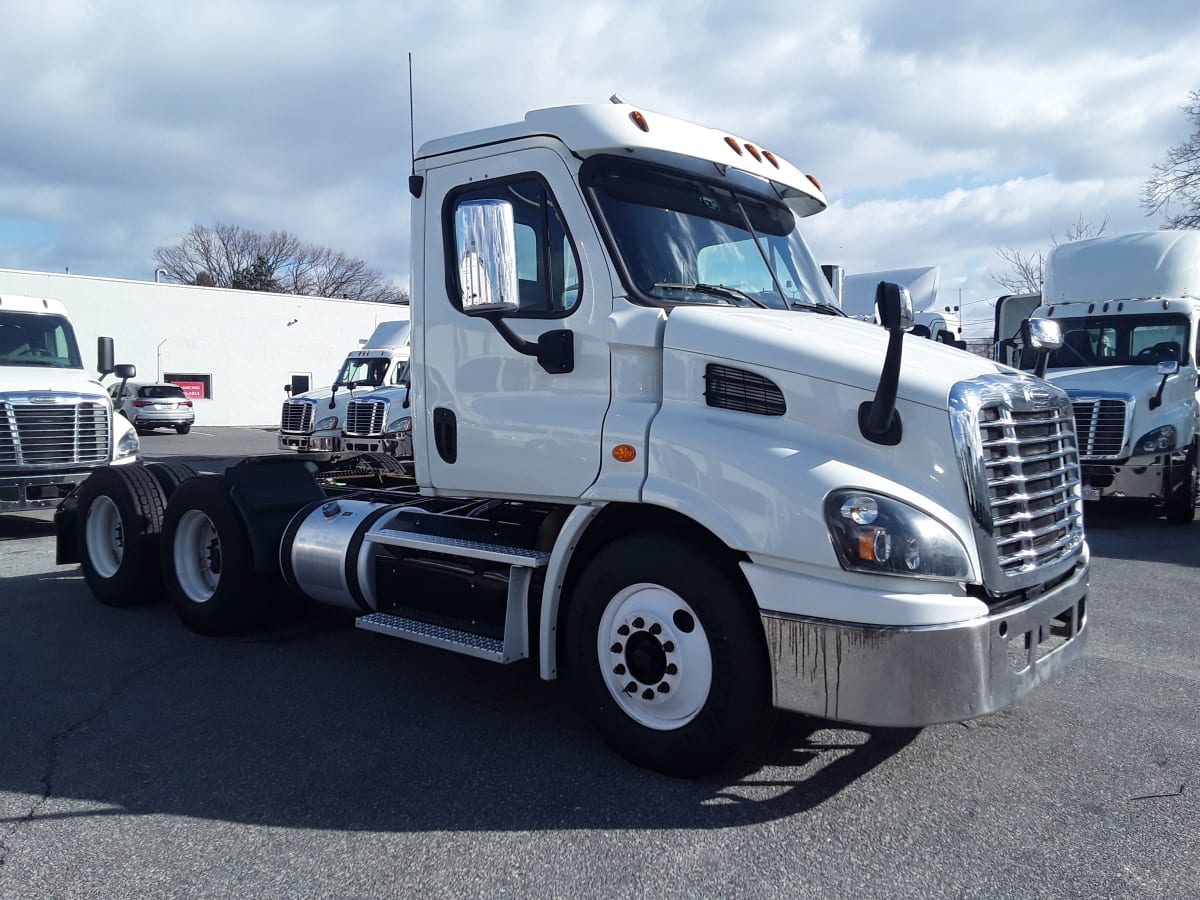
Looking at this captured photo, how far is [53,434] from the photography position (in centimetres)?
1086

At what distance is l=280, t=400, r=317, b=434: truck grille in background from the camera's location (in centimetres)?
2031

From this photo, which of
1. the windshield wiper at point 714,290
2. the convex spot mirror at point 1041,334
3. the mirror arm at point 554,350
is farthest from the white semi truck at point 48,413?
the convex spot mirror at point 1041,334

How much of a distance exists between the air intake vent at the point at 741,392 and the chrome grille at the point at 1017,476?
0.69 metres

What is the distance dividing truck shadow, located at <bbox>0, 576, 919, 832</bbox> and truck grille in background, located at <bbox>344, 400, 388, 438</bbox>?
40.4 feet

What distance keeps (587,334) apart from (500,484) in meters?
0.89

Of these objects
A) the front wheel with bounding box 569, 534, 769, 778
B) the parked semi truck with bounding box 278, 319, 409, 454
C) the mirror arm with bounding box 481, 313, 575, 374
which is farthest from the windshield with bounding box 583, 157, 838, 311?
the parked semi truck with bounding box 278, 319, 409, 454

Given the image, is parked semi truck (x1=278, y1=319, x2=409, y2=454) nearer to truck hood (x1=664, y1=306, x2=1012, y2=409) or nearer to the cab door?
the cab door

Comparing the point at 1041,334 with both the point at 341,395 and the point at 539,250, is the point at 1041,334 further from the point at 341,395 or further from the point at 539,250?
the point at 341,395

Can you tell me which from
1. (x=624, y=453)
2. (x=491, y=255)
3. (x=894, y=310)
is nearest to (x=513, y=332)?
(x=491, y=255)

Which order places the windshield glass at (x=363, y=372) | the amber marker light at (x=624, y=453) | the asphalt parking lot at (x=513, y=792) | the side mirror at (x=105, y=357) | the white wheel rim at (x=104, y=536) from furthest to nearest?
1. the windshield glass at (x=363, y=372)
2. the side mirror at (x=105, y=357)
3. the white wheel rim at (x=104, y=536)
4. the amber marker light at (x=624, y=453)
5. the asphalt parking lot at (x=513, y=792)

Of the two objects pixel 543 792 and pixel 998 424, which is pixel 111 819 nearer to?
pixel 543 792

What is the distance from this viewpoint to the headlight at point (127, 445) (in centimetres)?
1162

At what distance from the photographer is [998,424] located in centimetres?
379

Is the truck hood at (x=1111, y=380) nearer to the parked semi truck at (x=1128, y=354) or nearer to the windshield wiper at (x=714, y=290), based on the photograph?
the parked semi truck at (x=1128, y=354)
